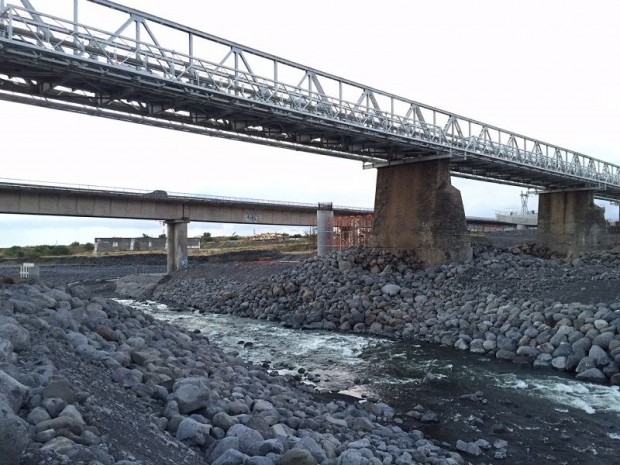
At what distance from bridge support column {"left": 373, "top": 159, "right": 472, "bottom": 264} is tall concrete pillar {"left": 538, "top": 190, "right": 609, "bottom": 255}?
843 inches

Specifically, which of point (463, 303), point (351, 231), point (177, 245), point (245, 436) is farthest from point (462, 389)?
point (177, 245)

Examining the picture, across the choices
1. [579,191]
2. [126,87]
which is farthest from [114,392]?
[579,191]

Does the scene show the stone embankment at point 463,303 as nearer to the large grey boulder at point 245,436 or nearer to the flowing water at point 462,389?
the flowing water at point 462,389

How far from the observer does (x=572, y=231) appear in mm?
46031

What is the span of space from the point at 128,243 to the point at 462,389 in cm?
7611

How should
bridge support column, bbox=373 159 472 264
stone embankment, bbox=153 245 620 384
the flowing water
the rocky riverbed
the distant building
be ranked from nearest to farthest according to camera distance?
the rocky riverbed, the flowing water, stone embankment, bbox=153 245 620 384, bridge support column, bbox=373 159 472 264, the distant building

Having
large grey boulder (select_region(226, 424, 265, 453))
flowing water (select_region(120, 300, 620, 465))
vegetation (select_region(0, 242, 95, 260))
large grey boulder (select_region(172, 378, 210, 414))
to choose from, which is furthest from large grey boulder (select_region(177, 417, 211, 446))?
vegetation (select_region(0, 242, 95, 260))

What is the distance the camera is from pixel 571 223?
4684 centimetres

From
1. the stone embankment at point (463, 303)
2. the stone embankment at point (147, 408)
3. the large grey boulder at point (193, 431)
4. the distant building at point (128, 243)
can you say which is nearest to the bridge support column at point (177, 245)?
the stone embankment at point (463, 303)

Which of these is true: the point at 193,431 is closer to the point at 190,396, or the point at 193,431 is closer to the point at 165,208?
the point at 190,396

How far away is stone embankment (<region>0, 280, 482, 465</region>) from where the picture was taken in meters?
5.02

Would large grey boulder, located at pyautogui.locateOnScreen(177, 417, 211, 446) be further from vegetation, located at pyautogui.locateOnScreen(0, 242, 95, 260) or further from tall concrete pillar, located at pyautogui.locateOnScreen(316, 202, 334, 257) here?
vegetation, located at pyautogui.locateOnScreen(0, 242, 95, 260)

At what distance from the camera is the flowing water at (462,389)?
9.34m

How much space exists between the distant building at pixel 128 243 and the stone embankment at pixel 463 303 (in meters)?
48.9
